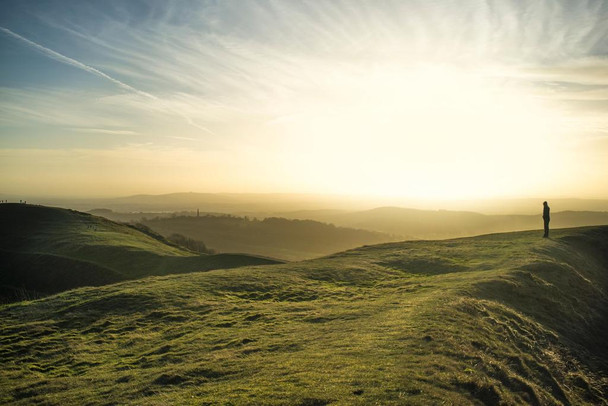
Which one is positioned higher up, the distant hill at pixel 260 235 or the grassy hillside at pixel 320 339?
the grassy hillside at pixel 320 339

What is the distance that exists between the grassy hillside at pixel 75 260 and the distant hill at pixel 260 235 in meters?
83.2

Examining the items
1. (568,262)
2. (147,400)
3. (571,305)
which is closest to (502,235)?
(568,262)

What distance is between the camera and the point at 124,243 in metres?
50.8

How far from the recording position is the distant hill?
150050mm

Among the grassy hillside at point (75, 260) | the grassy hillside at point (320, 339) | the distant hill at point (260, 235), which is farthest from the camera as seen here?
the distant hill at point (260, 235)

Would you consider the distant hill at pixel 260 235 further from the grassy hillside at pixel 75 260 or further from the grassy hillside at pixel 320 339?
the grassy hillside at pixel 320 339

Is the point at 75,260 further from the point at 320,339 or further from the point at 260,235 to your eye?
the point at 260,235

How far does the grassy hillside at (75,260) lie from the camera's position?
131ft

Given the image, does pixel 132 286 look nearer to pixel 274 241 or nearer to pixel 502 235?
pixel 502 235

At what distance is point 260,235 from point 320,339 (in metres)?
161

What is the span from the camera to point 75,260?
43250 millimetres

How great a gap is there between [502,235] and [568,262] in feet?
46.4

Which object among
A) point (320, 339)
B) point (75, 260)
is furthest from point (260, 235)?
point (320, 339)

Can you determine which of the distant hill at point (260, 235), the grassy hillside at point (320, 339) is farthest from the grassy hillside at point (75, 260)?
the distant hill at point (260, 235)
